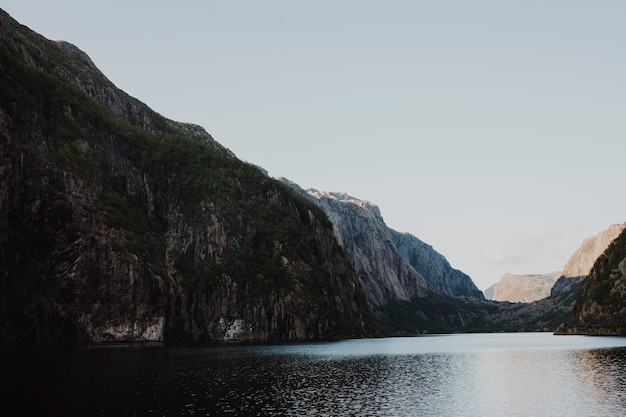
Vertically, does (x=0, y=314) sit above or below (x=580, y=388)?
above

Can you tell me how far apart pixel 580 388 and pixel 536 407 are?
47.1 feet

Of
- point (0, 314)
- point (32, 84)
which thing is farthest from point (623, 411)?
point (32, 84)

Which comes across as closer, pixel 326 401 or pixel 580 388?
pixel 326 401

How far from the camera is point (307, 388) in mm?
71250

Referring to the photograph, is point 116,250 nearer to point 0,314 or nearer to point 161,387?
point 0,314

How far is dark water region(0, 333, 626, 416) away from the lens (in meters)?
54.4

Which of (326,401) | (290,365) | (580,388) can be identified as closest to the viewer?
(326,401)

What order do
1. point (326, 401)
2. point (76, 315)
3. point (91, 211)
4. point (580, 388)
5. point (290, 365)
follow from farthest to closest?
point (91, 211) < point (76, 315) < point (290, 365) < point (580, 388) < point (326, 401)

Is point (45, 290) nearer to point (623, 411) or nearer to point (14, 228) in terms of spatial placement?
point (14, 228)

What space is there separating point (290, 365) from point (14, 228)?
320 ft

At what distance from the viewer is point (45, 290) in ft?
541

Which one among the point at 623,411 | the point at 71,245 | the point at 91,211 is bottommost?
the point at 623,411

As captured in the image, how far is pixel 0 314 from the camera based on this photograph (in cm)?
14162

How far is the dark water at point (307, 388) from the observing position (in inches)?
2142
